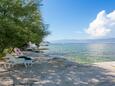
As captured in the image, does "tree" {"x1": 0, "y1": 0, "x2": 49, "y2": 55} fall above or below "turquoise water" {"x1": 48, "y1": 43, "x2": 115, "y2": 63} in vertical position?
above

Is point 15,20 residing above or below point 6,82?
above

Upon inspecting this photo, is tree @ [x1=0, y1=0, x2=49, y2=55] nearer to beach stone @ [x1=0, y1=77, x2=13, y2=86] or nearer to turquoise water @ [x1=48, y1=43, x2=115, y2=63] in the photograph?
beach stone @ [x1=0, y1=77, x2=13, y2=86]

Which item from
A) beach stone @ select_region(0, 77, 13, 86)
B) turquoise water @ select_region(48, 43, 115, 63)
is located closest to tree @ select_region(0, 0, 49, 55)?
beach stone @ select_region(0, 77, 13, 86)

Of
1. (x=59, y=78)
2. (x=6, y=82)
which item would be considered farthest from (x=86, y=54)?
(x=6, y=82)

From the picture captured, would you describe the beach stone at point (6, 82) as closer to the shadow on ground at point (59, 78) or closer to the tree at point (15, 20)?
the shadow on ground at point (59, 78)

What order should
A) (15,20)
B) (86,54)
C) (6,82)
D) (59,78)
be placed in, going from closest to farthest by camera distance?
1. (6,82)
2. (59,78)
3. (15,20)
4. (86,54)

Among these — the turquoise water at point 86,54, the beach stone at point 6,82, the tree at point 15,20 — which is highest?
the tree at point 15,20

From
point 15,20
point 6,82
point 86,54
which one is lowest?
point 6,82

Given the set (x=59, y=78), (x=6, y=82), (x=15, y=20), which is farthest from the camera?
(x=15, y=20)

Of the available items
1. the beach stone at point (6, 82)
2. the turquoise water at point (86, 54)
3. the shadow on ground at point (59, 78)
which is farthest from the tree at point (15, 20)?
the turquoise water at point (86, 54)

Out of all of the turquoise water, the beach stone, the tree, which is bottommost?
the beach stone

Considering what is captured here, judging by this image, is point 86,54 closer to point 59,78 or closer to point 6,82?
point 59,78

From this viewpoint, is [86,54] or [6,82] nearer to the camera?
[6,82]

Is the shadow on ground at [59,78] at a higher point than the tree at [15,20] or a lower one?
lower
